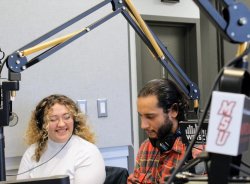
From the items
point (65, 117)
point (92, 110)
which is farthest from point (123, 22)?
point (65, 117)

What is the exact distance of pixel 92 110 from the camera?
2332mm

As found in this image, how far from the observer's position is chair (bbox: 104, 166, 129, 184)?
5.78 feet

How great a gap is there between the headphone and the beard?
0.02 m

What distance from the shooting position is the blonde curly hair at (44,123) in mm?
2041

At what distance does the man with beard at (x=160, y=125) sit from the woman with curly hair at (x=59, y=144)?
1.66 ft

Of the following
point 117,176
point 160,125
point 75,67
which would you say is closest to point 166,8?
point 75,67

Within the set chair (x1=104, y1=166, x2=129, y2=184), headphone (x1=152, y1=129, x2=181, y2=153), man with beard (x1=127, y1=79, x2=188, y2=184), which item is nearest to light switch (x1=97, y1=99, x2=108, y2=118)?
chair (x1=104, y1=166, x2=129, y2=184)

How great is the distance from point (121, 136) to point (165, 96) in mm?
1044

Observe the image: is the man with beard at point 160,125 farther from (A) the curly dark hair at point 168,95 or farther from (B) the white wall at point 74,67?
(B) the white wall at point 74,67

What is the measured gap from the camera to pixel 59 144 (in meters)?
2.02

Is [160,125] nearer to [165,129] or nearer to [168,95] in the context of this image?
[165,129]

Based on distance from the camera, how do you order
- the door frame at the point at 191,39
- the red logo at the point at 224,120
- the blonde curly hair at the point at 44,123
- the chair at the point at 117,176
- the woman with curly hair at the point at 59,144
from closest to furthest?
the red logo at the point at 224,120, the chair at the point at 117,176, the woman with curly hair at the point at 59,144, the blonde curly hair at the point at 44,123, the door frame at the point at 191,39

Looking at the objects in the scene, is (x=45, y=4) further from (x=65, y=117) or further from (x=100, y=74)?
(x=65, y=117)

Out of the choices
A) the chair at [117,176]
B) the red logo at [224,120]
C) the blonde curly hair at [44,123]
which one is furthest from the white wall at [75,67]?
the red logo at [224,120]
